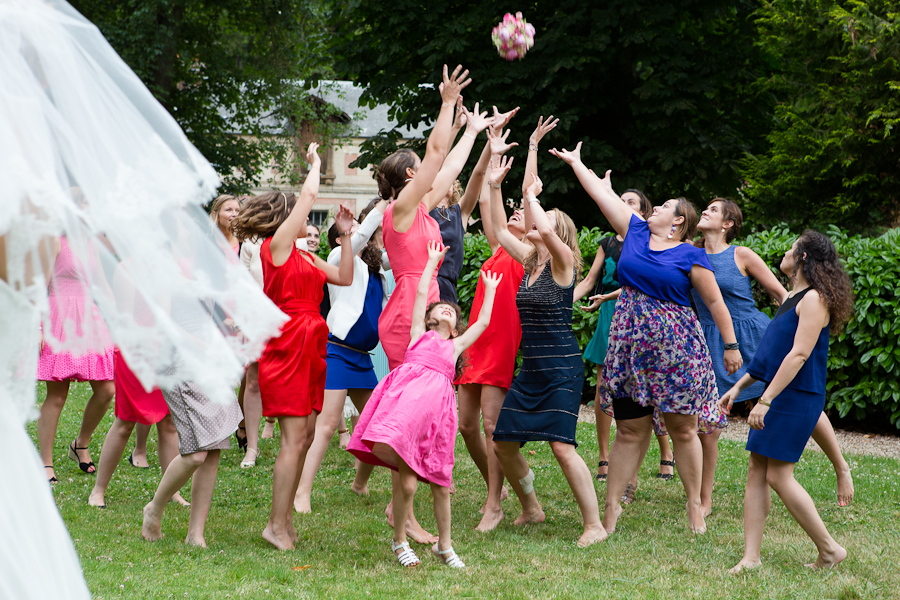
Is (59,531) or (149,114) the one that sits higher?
(149,114)

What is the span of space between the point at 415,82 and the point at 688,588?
11.6m

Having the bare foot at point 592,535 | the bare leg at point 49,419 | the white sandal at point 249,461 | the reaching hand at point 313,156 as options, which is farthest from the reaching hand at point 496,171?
the bare leg at point 49,419

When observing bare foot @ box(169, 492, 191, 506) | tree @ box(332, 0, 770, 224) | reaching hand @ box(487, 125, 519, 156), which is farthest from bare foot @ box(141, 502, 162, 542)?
tree @ box(332, 0, 770, 224)

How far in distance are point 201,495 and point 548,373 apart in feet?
7.32

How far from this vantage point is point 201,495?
4652 millimetres

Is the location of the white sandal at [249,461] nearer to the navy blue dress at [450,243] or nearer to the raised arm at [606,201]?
the navy blue dress at [450,243]

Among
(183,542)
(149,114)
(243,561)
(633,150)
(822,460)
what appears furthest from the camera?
(633,150)

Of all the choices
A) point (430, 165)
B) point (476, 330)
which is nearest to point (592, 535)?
point (476, 330)

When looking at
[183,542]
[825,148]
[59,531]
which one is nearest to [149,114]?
[59,531]

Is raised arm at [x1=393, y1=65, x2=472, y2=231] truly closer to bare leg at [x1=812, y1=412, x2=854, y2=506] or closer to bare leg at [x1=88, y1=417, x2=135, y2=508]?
bare leg at [x1=88, y1=417, x2=135, y2=508]

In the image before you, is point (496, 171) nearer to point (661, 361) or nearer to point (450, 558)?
point (661, 361)

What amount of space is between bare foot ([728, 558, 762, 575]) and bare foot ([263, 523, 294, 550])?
2543 mm

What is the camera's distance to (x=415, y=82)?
14195 mm

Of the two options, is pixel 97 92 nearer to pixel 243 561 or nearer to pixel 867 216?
pixel 243 561
